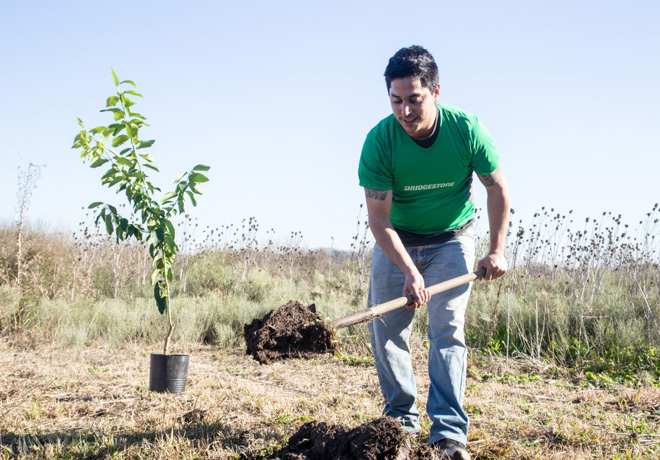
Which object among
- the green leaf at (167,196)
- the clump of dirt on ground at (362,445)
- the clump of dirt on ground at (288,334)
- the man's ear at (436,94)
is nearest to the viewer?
the clump of dirt on ground at (362,445)

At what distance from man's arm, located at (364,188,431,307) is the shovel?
0.05 m

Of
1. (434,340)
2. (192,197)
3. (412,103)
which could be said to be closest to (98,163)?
(192,197)

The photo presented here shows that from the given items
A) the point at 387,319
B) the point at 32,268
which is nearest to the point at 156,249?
the point at 387,319

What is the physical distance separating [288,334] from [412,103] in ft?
11.0

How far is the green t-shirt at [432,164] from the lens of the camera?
120 inches

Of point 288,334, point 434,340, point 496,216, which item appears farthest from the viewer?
point 288,334

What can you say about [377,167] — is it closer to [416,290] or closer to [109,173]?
[416,290]

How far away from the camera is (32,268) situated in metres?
9.33

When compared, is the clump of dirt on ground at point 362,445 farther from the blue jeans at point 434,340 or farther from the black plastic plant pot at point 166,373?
the black plastic plant pot at point 166,373

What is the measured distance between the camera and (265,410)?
3807 millimetres

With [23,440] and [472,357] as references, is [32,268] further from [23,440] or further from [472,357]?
[472,357]

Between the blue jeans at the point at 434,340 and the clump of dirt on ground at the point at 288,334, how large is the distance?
5.90ft

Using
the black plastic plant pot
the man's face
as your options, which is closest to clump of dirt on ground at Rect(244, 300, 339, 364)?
the black plastic plant pot

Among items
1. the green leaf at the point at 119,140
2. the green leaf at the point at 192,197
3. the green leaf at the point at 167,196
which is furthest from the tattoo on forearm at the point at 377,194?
the green leaf at the point at 119,140
